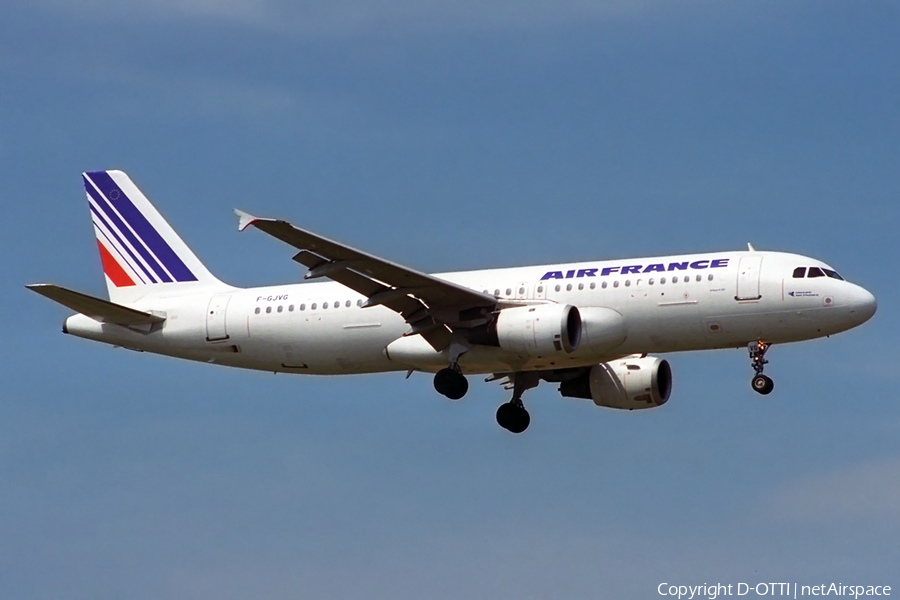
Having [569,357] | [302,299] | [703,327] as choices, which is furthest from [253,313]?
[703,327]

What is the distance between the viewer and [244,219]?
140ft

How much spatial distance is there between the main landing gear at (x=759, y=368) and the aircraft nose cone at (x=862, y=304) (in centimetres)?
263

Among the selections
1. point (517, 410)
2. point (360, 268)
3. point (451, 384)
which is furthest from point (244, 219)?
point (517, 410)

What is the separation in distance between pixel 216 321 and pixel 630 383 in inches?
516

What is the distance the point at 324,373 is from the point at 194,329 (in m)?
4.45

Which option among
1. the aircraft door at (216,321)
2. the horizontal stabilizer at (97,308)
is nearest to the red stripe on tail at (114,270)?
the horizontal stabilizer at (97,308)

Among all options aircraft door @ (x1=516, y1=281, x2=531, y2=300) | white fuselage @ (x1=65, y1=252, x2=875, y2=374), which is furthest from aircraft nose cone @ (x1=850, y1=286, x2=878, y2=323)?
aircraft door @ (x1=516, y1=281, x2=531, y2=300)

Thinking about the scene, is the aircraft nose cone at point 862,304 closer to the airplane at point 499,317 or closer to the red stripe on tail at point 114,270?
the airplane at point 499,317

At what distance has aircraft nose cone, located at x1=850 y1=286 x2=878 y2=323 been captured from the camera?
46.5 metres

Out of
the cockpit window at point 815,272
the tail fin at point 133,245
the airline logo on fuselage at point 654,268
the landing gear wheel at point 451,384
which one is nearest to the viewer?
the cockpit window at point 815,272

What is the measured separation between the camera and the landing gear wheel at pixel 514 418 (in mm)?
52625

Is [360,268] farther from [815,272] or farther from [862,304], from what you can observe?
[862,304]

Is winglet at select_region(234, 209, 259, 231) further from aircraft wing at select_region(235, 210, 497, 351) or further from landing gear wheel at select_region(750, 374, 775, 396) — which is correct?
landing gear wheel at select_region(750, 374, 775, 396)

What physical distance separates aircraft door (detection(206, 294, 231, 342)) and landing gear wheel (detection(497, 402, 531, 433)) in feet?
29.9
